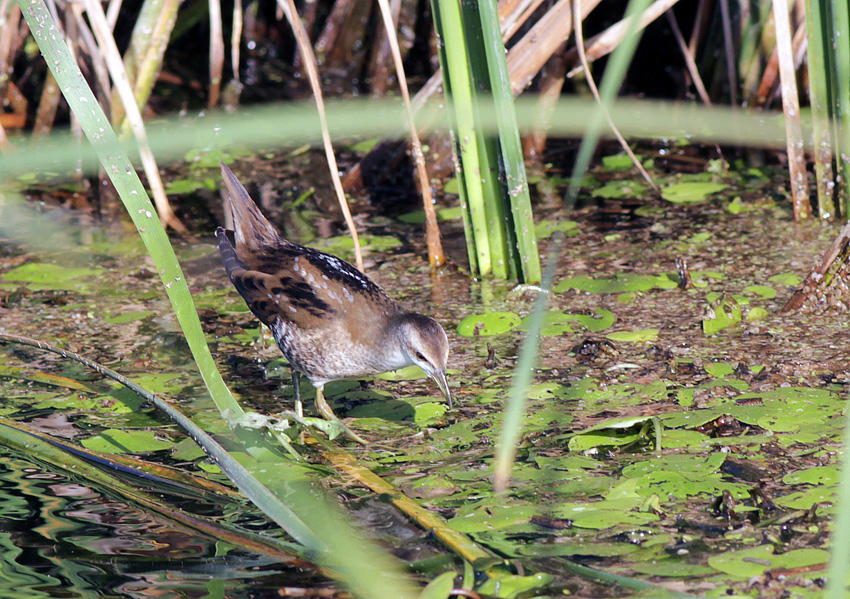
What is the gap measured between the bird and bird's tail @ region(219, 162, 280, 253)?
105 mm

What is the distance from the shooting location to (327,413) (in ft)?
11.5

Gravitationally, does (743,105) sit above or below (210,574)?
above

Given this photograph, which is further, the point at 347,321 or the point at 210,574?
the point at 347,321

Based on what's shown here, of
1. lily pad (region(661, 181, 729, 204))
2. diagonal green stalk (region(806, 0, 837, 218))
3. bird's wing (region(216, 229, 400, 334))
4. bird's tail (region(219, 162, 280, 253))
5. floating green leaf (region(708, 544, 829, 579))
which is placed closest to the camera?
floating green leaf (region(708, 544, 829, 579))

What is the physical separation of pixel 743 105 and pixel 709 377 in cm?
340

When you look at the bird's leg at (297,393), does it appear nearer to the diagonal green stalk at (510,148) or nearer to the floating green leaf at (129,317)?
the floating green leaf at (129,317)

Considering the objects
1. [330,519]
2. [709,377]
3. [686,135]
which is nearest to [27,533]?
[330,519]

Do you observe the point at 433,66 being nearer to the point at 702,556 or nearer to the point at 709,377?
the point at 709,377

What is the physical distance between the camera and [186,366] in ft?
12.8


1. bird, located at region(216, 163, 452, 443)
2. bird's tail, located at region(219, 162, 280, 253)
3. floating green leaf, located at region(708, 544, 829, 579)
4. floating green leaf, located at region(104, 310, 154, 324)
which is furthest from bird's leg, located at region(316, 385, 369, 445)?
floating green leaf, located at region(708, 544, 829, 579)

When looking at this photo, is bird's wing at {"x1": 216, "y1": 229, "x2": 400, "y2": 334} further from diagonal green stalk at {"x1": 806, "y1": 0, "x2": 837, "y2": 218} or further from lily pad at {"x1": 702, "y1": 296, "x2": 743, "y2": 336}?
diagonal green stalk at {"x1": 806, "y1": 0, "x2": 837, "y2": 218}

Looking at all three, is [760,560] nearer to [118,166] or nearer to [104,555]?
[104,555]

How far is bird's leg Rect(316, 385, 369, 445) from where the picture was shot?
3328mm

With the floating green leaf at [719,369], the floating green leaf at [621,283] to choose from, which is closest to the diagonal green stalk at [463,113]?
the floating green leaf at [621,283]
